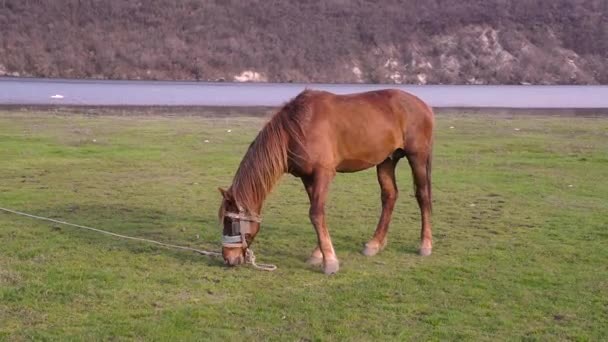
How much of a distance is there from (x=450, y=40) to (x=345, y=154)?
210ft

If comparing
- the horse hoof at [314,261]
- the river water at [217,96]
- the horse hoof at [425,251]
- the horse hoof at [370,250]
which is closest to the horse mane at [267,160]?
the horse hoof at [314,261]

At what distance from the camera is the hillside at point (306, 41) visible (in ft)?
208

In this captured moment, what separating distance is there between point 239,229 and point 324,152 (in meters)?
0.99

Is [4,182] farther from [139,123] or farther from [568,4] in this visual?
[568,4]

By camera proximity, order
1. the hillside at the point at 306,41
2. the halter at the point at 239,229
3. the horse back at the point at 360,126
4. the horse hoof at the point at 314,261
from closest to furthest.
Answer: the halter at the point at 239,229 < the horse back at the point at 360,126 < the horse hoof at the point at 314,261 < the hillside at the point at 306,41

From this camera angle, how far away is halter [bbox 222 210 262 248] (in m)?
6.85

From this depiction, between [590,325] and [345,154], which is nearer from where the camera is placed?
[590,325]

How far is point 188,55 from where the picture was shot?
66000 millimetres

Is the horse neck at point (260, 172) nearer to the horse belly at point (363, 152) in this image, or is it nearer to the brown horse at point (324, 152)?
the brown horse at point (324, 152)

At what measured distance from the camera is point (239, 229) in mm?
6883

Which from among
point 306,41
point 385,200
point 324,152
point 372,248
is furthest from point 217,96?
point 324,152

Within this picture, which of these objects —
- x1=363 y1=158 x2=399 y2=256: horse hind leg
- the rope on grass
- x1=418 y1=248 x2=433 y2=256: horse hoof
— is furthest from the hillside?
x1=418 y1=248 x2=433 y2=256: horse hoof

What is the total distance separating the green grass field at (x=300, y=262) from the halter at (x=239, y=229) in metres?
0.25

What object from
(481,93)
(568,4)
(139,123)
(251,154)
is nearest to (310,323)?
(251,154)
